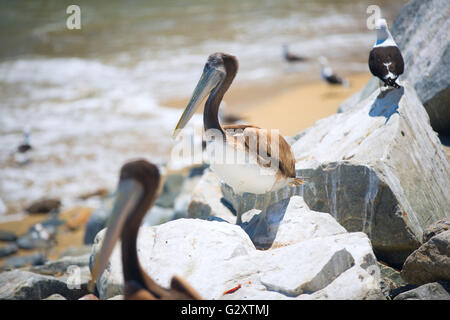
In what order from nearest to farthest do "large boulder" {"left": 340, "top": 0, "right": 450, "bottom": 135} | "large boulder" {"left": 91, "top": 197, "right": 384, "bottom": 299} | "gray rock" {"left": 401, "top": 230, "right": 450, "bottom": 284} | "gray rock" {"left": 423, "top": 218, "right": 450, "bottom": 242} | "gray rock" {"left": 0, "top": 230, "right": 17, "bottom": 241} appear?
1. "large boulder" {"left": 91, "top": 197, "right": 384, "bottom": 299}
2. "gray rock" {"left": 401, "top": 230, "right": 450, "bottom": 284}
3. "gray rock" {"left": 423, "top": 218, "right": 450, "bottom": 242}
4. "large boulder" {"left": 340, "top": 0, "right": 450, "bottom": 135}
5. "gray rock" {"left": 0, "top": 230, "right": 17, "bottom": 241}

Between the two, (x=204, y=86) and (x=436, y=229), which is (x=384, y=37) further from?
(x=436, y=229)

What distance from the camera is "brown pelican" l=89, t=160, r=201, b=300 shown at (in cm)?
309

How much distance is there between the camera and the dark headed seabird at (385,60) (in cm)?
536

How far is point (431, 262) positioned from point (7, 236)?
760 cm

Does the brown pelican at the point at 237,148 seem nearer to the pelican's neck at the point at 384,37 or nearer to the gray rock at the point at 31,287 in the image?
the gray rock at the point at 31,287

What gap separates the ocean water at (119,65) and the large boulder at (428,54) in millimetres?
6272

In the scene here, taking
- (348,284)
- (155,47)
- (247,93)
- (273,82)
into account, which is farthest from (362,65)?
(348,284)

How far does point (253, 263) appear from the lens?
3.80m

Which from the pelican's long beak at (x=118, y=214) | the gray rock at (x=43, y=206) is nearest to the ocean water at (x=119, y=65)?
the gray rock at (x=43, y=206)

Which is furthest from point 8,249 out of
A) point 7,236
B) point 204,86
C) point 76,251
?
point 204,86

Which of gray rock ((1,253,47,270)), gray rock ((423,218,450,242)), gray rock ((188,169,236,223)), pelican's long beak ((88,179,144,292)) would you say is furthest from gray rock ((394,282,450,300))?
gray rock ((1,253,47,270))

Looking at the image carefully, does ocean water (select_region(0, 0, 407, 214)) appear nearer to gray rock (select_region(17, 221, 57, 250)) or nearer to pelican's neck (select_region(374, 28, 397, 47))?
gray rock (select_region(17, 221, 57, 250))

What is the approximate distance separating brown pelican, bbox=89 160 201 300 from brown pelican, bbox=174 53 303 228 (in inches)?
55.5
